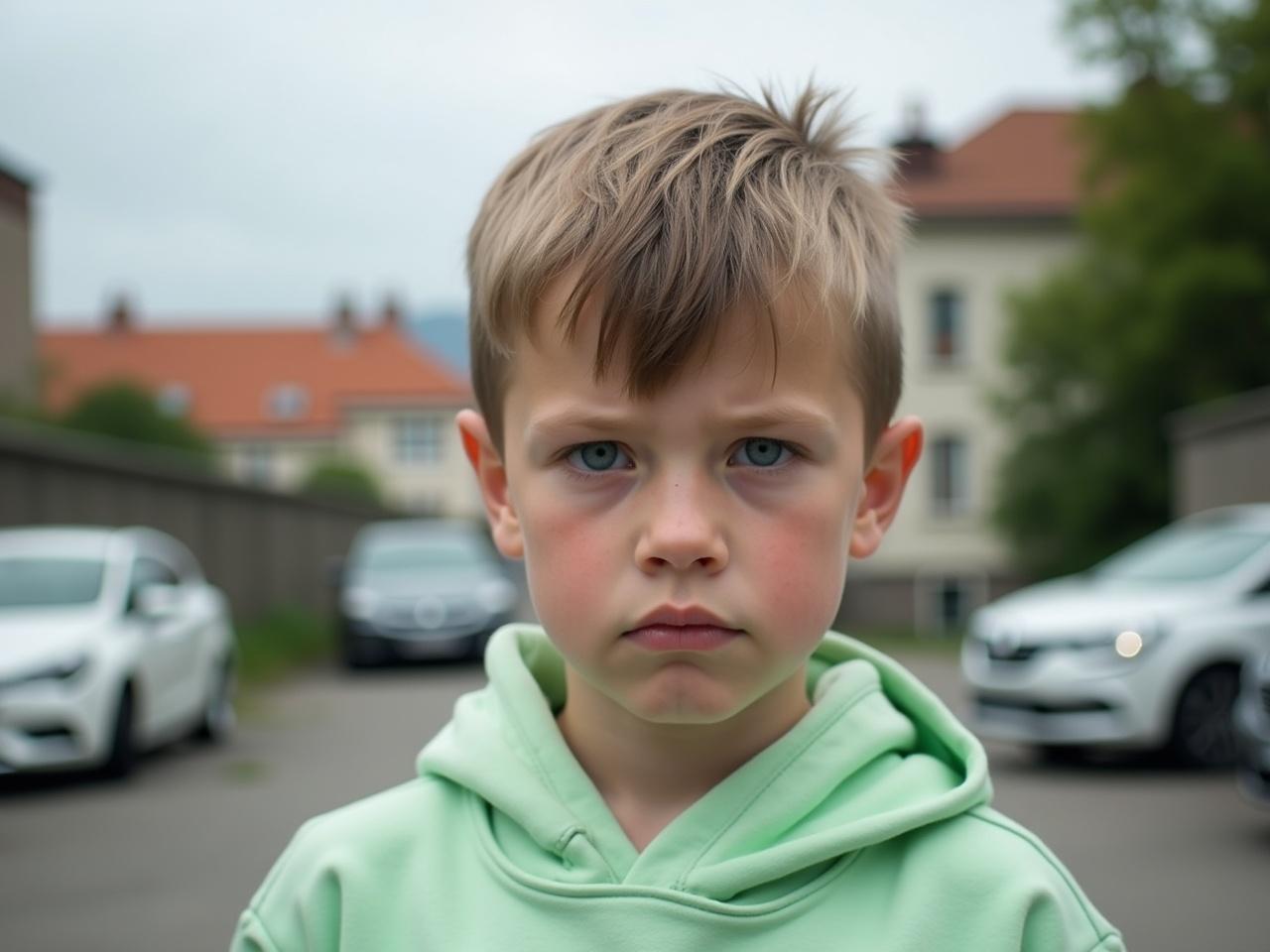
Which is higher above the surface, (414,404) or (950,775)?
(950,775)

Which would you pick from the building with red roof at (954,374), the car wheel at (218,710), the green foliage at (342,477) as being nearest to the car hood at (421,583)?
the car wheel at (218,710)

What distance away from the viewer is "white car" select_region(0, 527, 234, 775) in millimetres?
9133

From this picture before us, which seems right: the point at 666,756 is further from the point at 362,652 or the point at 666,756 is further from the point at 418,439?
the point at 418,439

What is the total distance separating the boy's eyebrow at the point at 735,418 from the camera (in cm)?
162

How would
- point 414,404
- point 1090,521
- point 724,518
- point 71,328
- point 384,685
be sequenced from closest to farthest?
1. point 724,518
2. point 384,685
3. point 1090,521
4. point 414,404
5. point 71,328

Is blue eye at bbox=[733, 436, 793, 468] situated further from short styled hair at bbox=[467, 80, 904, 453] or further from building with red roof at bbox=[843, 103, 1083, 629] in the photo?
building with red roof at bbox=[843, 103, 1083, 629]

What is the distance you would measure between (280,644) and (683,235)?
1900 centimetres

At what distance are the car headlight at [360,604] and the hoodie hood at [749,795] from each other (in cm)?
1653

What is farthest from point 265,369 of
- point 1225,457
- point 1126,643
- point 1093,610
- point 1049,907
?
point 1049,907

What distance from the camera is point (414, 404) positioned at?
7869cm

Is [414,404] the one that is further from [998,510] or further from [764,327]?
[764,327]

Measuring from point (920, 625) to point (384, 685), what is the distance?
2323 centimetres

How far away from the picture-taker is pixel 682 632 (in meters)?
1.60

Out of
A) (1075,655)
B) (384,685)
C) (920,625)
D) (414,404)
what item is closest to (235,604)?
(384,685)
